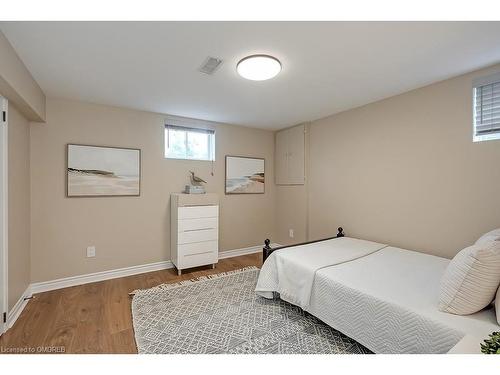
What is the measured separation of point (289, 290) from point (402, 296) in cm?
92

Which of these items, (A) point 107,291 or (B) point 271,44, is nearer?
(B) point 271,44

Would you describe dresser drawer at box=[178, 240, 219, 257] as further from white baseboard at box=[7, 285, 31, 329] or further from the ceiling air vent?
the ceiling air vent

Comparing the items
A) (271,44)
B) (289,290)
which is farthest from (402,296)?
(271,44)

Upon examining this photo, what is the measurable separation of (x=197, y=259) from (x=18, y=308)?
1.78 m

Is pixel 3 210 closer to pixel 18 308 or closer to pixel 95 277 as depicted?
pixel 18 308

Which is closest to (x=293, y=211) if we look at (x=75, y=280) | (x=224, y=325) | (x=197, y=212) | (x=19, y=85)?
(x=197, y=212)

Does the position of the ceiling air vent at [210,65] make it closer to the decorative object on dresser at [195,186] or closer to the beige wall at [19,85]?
the beige wall at [19,85]

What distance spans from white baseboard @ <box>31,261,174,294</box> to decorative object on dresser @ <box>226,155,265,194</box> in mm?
1539

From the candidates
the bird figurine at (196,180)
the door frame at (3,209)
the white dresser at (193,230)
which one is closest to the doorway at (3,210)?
the door frame at (3,209)

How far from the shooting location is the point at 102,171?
2.94 m

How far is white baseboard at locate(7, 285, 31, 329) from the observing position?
1.98 metres

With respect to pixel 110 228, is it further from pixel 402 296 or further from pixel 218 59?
pixel 402 296

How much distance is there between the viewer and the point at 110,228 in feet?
9.93
